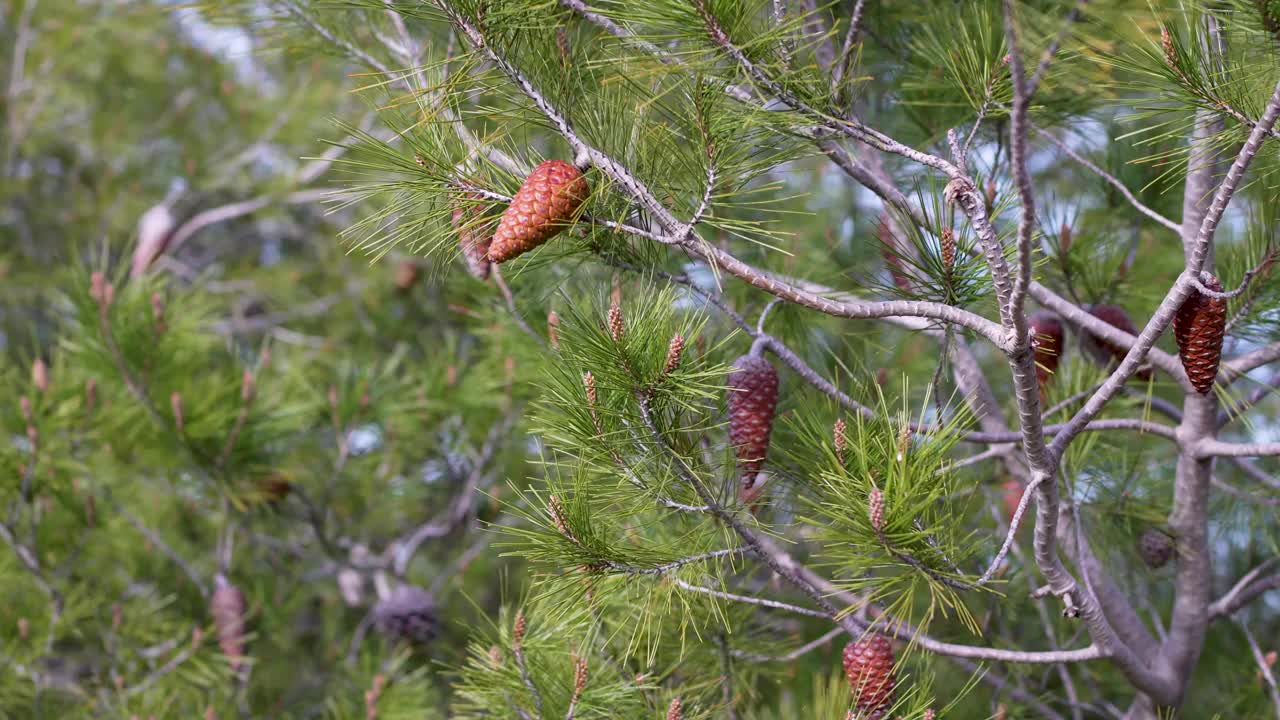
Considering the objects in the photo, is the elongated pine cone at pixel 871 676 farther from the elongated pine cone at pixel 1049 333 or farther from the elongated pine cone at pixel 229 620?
the elongated pine cone at pixel 229 620

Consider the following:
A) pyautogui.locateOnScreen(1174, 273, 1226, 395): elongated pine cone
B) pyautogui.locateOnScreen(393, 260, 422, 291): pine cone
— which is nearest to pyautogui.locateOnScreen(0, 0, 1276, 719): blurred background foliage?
pyautogui.locateOnScreen(393, 260, 422, 291): pine cone

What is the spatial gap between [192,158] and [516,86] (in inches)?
89.9

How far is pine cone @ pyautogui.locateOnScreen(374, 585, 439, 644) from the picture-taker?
172 centimetres

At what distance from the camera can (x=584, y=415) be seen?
34.8 inches

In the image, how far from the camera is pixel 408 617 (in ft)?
5.64

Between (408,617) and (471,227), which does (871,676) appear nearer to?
(471,227)

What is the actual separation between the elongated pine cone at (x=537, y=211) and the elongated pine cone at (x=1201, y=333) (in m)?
0.52

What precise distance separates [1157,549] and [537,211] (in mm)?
878

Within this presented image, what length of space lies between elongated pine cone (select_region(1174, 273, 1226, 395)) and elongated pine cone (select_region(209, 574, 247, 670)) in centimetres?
138

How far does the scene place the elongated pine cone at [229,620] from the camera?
5.30 feet

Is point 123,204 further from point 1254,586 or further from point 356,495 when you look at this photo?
point 1254,586

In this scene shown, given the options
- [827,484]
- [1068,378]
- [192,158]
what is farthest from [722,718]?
[192,158]

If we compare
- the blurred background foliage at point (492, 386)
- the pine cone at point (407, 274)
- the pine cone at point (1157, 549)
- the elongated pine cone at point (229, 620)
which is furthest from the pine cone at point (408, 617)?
the pine cone at point (1157, 549)

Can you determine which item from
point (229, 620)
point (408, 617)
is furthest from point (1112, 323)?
point (229, 620)
